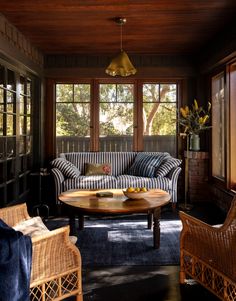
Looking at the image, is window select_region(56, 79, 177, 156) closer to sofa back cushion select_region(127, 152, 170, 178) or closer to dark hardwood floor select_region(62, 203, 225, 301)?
sofa back cushion select_region(127, 152, 170, 178)

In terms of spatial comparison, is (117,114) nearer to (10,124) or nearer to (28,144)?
(28,144)

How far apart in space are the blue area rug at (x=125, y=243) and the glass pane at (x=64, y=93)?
2.63 meters

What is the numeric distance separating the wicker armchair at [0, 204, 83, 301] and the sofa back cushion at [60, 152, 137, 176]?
353 centimetres

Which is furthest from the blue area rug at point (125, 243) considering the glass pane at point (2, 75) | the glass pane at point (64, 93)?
the glass pane at point (64, 93)

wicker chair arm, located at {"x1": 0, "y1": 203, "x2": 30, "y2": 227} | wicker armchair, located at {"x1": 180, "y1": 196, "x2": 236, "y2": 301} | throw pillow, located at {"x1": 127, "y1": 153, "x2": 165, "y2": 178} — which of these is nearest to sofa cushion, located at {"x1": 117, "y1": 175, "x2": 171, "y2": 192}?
throw pillow, located at {"x1": 127, "y1": 153, "x2": 165, "y2": 178}

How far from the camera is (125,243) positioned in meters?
3.67

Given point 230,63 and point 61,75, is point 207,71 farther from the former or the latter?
point 61,75

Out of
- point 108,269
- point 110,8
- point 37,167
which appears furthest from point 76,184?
point 110,8

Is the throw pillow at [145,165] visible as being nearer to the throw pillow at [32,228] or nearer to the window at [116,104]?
the window at [116,104]

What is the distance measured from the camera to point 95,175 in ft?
18.2

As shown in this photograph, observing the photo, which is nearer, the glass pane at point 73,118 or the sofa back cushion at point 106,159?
the sofa back cushion at point 106,159

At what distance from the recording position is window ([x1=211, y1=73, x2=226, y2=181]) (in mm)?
5217

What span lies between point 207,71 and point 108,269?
400 centimetres

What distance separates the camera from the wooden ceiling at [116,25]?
3.73 metres
